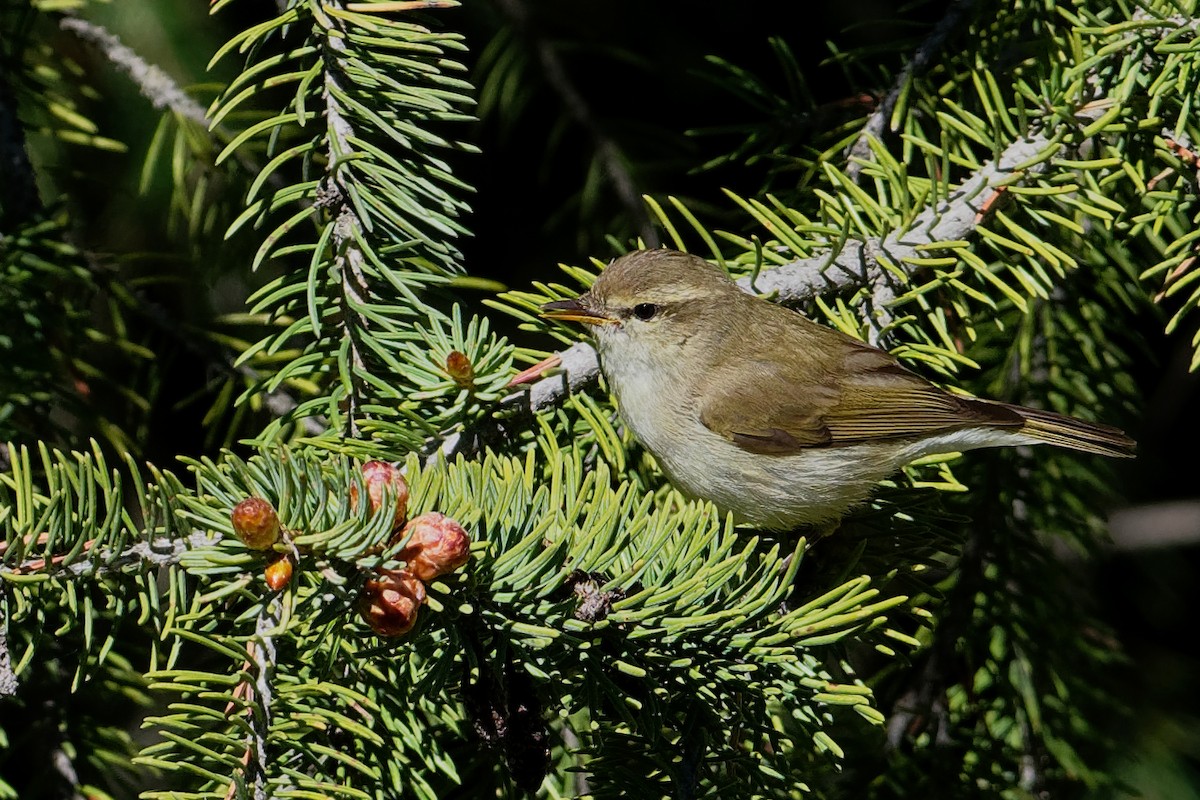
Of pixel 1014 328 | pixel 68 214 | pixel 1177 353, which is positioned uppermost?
pixel 68 214

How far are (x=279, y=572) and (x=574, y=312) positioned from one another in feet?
3.30

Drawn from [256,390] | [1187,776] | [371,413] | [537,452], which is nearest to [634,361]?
[537,452]

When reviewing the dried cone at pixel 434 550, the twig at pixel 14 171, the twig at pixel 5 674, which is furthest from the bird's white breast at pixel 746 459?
the twig at pixel 14 171

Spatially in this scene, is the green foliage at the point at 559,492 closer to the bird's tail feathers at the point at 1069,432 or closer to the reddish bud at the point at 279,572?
the reddish bud at the point at 279,572

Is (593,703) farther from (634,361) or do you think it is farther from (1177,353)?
(1177,353)

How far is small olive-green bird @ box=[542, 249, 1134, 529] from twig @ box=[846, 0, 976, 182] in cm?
40

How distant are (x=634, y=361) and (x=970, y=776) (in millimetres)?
1059

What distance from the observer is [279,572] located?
1104 millimetres

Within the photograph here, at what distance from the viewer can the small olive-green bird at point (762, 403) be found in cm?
206

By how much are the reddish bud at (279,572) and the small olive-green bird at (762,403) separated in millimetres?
915

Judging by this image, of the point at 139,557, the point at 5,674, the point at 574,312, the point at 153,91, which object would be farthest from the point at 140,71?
the point at 5,674

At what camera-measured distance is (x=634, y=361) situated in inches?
85.4

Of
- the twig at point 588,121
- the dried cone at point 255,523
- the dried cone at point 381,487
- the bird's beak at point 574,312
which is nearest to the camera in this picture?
the dried cone at point 255,523

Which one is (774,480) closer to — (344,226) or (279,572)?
(344,226)
